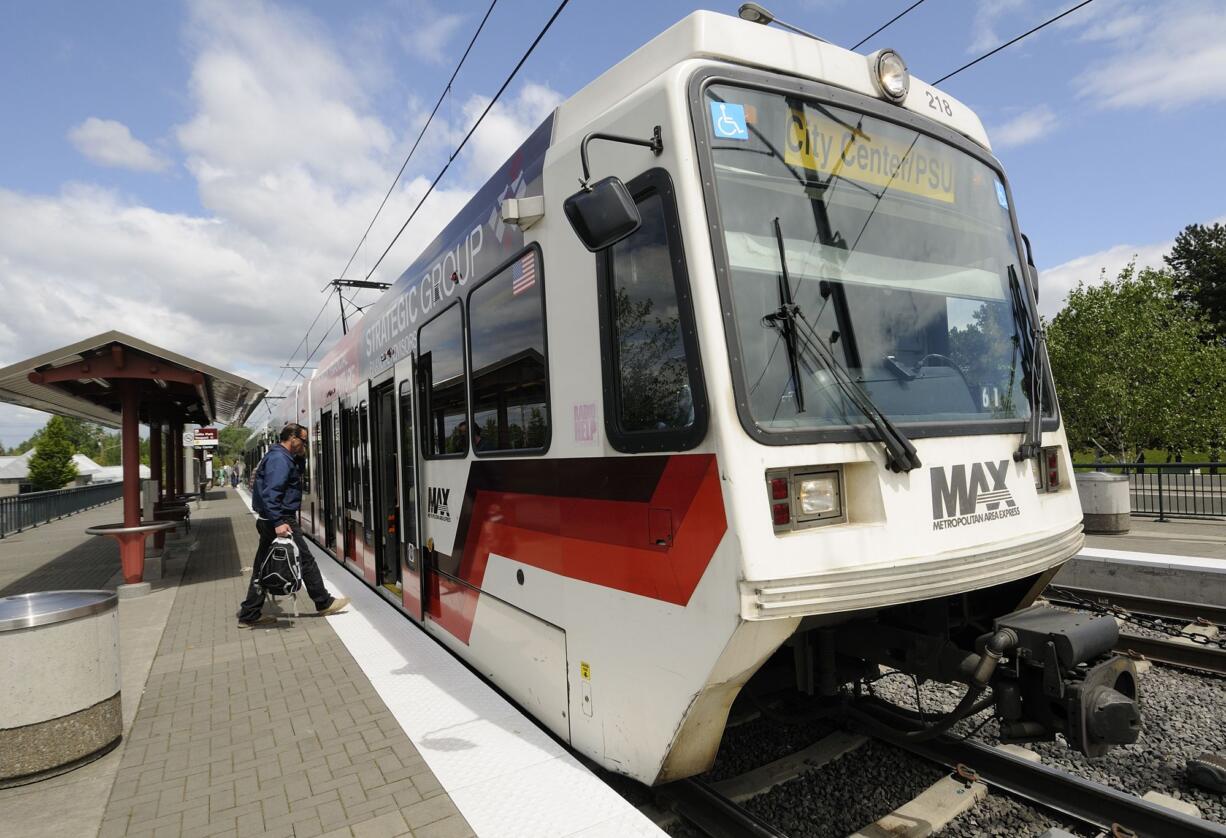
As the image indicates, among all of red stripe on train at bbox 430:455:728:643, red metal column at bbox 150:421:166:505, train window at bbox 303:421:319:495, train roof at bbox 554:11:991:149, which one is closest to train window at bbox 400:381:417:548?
red stripe on train at bbox 430:455:728:643

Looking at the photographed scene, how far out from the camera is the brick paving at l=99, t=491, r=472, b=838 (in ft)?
10.6

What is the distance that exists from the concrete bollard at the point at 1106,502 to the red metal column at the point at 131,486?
1302 cm

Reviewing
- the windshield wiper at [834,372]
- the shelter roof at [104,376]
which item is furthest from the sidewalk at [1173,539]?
the shelter roof at [104,376]

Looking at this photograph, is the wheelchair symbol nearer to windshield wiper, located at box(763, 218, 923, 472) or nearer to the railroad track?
windshield wiper, located at box(763, 218, 923, 472)

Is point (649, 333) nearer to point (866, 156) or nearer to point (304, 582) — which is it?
point (866, 156)

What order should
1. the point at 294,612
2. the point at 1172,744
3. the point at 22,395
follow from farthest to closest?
the point at 22,395, the point at 294,612, the point at 1172,744

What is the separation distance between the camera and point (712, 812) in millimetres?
3264

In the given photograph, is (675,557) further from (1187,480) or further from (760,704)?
(1187,480)

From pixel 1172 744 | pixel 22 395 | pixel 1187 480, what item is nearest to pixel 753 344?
pixel 1172 744

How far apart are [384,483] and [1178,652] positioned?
6.74 m

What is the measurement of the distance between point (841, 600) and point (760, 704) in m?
1.12

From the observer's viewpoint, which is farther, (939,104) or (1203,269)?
(1203,269)

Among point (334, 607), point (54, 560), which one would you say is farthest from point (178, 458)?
point (334, 607)

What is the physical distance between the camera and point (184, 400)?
548 inches
